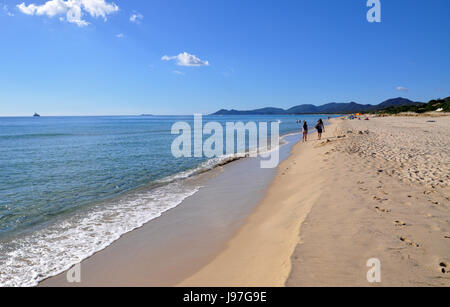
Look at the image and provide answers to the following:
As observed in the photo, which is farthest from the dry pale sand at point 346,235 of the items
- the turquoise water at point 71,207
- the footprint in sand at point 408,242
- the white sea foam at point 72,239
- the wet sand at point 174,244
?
the turquoise water at point 71,207

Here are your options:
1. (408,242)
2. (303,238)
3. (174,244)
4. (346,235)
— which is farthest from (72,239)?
(408,242)

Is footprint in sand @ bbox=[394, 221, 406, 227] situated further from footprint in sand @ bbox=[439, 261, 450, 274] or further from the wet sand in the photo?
the wet sand

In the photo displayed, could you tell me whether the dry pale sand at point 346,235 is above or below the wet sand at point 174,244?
above

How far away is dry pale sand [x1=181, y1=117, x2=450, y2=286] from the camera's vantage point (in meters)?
3.54

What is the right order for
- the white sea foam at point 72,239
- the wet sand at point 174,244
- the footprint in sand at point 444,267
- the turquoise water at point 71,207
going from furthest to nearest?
the turquoise water at point 71,207 → the white sea foam at point 72,239 → the wet sand at point 174,244 → the footprint in sand at point 444,267

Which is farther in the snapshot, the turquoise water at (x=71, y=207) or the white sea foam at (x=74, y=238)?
the turquoise water at (x=71, y=207)

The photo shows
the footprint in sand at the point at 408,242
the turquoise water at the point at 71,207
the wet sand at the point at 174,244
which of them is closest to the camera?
the footprint in sand at the point at 408,242

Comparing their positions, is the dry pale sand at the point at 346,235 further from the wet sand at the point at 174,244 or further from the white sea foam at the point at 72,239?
the white sea foam at the point at 72,239

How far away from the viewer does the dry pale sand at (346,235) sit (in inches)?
139

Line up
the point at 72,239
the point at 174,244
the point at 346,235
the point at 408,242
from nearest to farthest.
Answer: the point at 408,242 < the point at 346,235 < the point at 174,244 < the point at 72,239

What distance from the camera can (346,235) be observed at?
474 cm

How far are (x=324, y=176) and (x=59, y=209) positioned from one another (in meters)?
10.1

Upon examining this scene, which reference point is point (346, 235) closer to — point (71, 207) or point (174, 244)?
point (174, 244)
